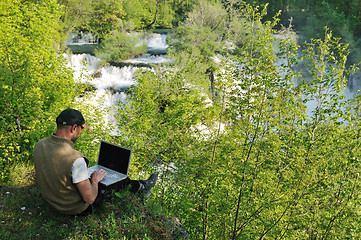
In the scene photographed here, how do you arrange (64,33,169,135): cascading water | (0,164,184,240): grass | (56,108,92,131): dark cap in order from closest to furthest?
(56,108,92,131): dark cap < (0,164,184,240): grass < (64,33,169,135): cascading water

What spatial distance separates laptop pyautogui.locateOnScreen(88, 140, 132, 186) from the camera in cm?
483

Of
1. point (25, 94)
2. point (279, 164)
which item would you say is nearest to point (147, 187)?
point (279, 164)

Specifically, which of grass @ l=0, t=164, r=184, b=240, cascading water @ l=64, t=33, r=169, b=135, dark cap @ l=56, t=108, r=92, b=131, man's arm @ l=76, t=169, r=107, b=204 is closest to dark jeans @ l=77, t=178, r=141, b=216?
grass @ l=0, t=164, r=184, b=240

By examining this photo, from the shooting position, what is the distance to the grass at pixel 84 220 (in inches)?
170

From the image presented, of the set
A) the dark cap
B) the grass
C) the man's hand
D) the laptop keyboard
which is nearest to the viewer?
the dark cap

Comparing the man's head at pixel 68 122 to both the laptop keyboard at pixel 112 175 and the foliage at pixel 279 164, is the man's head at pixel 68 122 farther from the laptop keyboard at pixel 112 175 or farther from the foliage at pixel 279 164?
the foliage at pixel 279 164

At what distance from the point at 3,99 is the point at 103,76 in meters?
18.2

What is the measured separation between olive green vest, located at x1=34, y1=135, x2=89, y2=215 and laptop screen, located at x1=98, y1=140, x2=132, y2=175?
3.05 feet

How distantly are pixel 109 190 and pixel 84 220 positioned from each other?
0.60 metres

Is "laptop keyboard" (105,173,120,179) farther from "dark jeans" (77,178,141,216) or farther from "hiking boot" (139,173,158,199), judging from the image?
"hiking boot" (139,173,158,199)

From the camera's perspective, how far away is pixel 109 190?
4.73 metres

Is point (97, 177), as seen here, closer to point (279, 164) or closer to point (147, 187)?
point (147, 187)

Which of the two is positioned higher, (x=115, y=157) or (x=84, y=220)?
(x=115, y=157)

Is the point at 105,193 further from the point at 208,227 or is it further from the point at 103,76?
the point at 103,76
